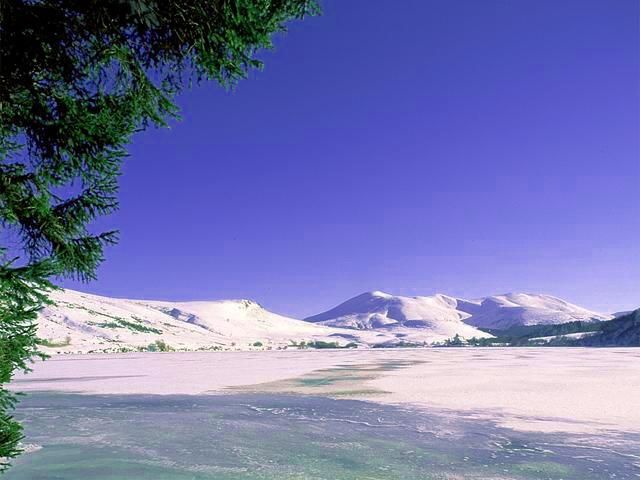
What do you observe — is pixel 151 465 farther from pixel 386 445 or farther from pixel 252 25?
pixel 252 25

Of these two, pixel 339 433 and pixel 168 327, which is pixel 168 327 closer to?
pixel 168 327

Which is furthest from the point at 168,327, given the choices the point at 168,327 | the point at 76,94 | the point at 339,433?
the point at 76,94

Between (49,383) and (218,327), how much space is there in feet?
405

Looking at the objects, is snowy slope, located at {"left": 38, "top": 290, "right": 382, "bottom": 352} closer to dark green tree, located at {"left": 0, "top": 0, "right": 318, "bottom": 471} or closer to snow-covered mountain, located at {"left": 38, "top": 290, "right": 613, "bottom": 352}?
snow-covered mountain, located at {"left": 38, "top": 290, "right": 613, "bottom": 352}

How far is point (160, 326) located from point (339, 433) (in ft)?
352

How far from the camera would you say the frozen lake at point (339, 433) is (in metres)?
7.96

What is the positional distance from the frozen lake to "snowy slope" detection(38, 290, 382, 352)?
14489 millimetres

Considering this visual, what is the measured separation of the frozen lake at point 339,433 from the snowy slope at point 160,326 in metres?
14.5

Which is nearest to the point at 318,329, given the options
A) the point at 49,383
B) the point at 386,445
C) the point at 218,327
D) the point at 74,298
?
the point at 218,327

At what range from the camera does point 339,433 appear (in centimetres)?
1075

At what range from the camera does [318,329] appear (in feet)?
575

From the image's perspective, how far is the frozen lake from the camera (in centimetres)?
796

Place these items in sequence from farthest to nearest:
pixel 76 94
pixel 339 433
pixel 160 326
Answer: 1. pixel 160 326
2. pixel 339 433
3. pixel 76 94

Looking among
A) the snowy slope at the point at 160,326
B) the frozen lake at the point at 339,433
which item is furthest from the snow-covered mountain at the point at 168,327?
the frozen lake at the point at 339,433
